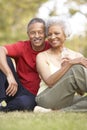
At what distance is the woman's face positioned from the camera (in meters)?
4.32

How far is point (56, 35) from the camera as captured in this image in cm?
434

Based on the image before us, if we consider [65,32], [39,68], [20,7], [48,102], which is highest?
[65,32]

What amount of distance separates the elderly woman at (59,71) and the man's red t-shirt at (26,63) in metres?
0.21

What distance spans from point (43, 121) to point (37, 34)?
1.20 meters

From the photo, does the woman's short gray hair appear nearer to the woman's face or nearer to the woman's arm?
the woman's face

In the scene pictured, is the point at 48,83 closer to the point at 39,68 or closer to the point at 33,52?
the point at 39,68

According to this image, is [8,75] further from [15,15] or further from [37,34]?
[15,15]

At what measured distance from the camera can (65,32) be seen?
4395 mm

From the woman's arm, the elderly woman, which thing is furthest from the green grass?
the woman's arm

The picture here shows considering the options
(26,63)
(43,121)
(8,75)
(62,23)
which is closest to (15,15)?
(26,63)

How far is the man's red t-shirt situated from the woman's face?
0.76 ft

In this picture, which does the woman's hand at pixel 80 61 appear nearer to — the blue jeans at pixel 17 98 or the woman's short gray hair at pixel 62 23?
the woman's short gray hair at pixel 62 23

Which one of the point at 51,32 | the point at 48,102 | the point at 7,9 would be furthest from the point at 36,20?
the point at 7,9

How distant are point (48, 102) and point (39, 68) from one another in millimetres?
328
